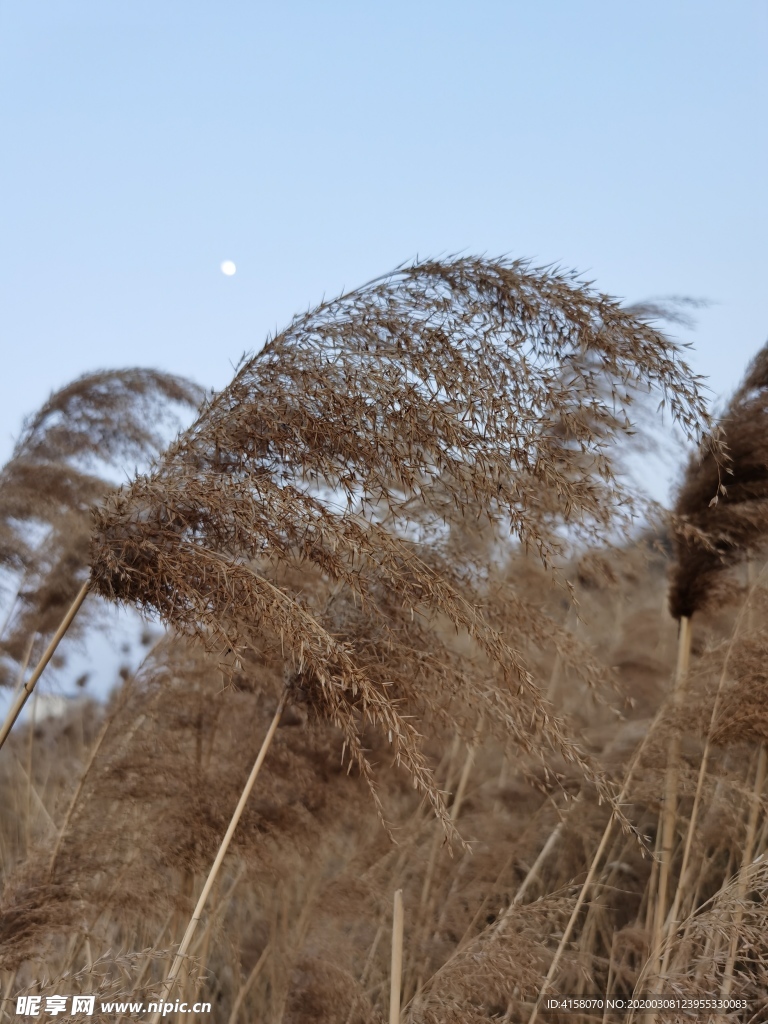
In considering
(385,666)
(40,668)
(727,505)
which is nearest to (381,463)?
(385,666)

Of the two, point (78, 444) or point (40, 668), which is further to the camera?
point (78, 444)

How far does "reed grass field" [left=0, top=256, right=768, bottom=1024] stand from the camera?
203 cm

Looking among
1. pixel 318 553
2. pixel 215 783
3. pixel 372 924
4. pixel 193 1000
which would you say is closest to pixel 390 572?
pixel 318 553

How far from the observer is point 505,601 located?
2699mm

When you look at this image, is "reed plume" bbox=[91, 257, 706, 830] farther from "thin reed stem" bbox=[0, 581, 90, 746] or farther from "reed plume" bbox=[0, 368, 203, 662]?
"reed plume" bbox=[0, 368, 203, 662]

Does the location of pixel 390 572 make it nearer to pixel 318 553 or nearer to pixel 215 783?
pixel 318 553

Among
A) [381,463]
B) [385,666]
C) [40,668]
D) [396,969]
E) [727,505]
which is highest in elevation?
[727,505]

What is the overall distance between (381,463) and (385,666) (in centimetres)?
63

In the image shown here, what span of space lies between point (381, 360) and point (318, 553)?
524 mm

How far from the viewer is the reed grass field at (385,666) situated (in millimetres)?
2031

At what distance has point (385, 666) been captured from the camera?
233 cm

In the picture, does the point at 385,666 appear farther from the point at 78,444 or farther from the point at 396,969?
the point at 78,444

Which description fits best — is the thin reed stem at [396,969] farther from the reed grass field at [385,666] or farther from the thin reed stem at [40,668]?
the thin reed stem at [40,668]

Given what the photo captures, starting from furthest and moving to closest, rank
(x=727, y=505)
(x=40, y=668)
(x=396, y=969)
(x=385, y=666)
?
(x=727, y=505), (x=385, y=666), (x=40, y=668), (x=396, y=969)
